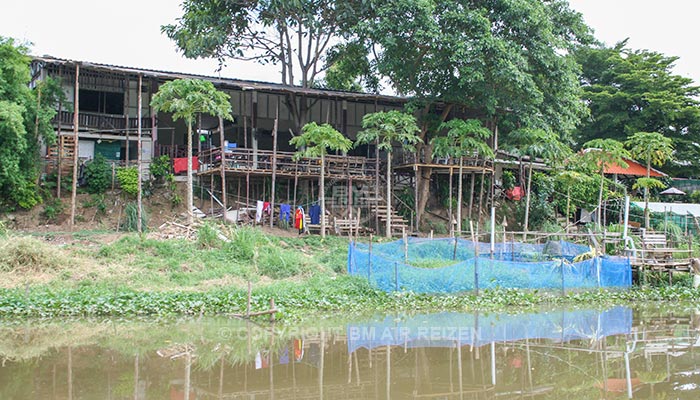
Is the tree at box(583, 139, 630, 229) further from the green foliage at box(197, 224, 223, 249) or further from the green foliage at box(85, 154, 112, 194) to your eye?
the green foliage at box(85, 154, 112, 194)

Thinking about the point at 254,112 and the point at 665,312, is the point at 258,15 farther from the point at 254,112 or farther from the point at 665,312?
the point at 665,312

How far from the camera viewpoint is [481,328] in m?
13.6

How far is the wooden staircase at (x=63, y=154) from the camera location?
24969 mm

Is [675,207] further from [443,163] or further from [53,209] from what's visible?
[53,209]

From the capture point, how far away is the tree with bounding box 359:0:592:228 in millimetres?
25578

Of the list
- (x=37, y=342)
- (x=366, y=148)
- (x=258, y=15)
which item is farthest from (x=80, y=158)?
(x=37, y=342)

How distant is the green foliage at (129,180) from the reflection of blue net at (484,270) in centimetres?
1041

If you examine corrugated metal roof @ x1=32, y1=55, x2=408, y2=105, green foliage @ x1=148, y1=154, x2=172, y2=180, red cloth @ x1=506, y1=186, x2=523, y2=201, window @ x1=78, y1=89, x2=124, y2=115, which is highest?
corrugated metal roof @ x1=32, y1=55, x2=408, y2=105

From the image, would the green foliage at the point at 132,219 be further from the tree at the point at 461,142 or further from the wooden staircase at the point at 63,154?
the tree at the point at 461,142

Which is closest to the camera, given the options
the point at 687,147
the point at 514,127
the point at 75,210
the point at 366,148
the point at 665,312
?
the point at 665,312

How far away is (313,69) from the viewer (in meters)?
33.7

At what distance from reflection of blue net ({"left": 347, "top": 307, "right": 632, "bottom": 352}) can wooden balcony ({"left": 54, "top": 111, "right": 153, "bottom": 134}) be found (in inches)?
667

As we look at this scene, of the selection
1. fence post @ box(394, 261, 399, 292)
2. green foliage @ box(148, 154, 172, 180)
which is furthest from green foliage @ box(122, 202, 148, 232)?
fence post @ box(394, 261, 399, 292)

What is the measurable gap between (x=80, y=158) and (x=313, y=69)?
12827 millimetres
